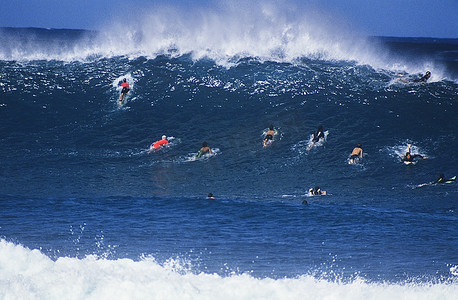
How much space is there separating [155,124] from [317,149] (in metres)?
6.79

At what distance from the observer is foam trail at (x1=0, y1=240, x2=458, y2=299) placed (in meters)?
7.63

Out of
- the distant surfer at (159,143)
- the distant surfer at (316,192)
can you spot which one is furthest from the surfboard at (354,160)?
the distant surfer at (159,143)

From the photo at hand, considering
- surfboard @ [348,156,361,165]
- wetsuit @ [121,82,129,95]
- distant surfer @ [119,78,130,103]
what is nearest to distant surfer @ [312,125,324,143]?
surfboard @ [348,156,361,165]

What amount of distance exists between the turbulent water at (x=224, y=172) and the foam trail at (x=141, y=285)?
29 millimetres

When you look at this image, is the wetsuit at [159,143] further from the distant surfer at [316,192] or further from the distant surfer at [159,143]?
the distant surfer at [316,192]

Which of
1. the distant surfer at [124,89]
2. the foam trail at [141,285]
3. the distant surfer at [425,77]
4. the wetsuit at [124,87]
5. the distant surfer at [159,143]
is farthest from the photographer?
the distant surfer at [425,77]

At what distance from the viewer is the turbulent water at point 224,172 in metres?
8.79

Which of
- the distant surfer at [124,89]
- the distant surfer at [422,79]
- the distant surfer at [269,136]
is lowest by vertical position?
the distant surfer at [269,136]

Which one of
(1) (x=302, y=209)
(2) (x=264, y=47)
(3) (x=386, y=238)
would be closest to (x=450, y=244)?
(3) (x=386, y=238)

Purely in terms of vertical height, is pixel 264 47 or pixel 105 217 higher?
pixel 264 47

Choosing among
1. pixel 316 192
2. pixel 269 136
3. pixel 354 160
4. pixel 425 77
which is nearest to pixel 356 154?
pixel 354 160

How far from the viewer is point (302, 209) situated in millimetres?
14750

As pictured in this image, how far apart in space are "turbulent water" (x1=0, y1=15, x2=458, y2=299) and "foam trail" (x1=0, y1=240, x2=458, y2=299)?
0.10ft

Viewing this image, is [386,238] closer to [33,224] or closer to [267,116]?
[33,224]
